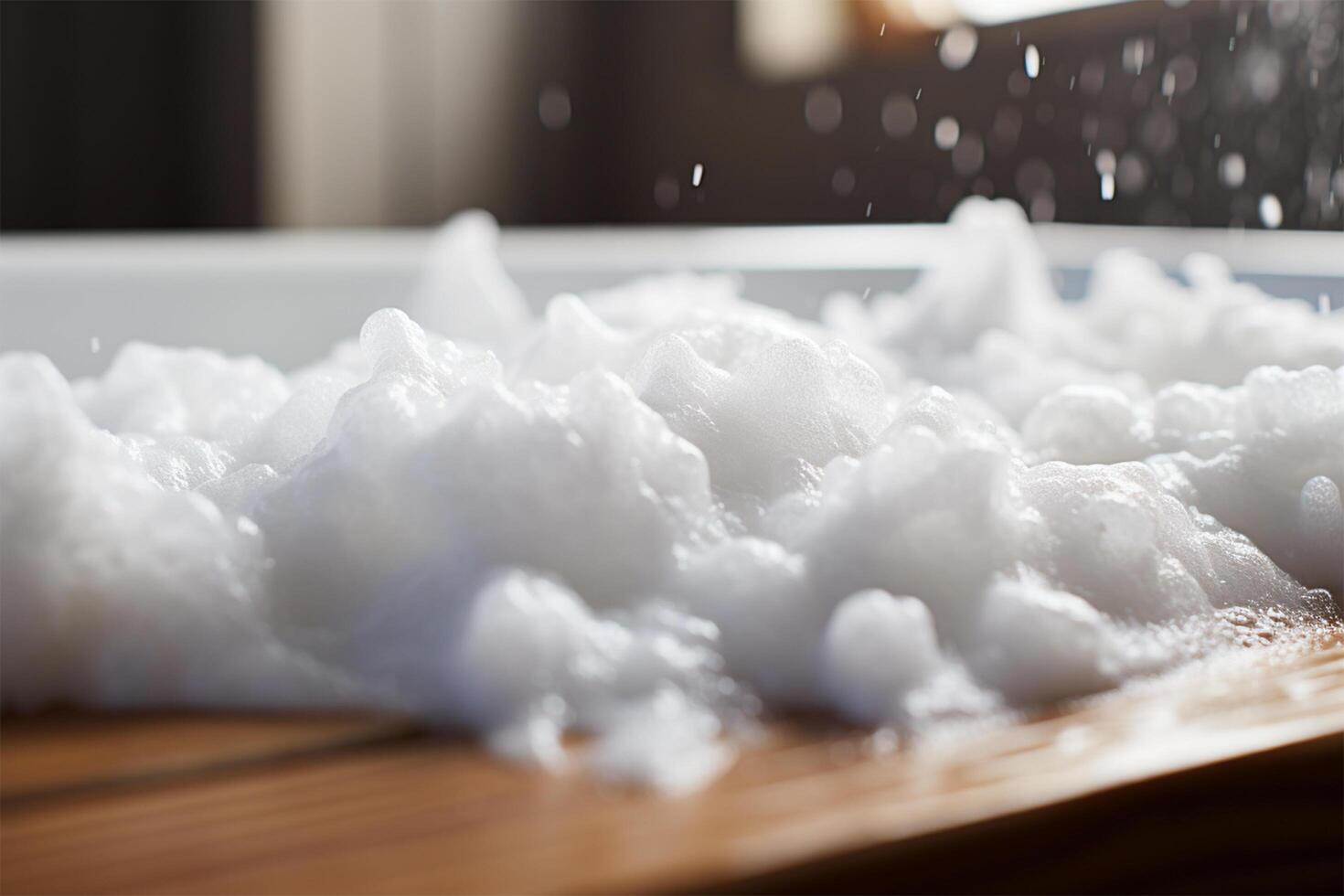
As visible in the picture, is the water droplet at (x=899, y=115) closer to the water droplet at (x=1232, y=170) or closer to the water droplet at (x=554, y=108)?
the water droplet at (x=1232, y=170)

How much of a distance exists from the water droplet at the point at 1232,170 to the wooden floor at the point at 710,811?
1764 mm

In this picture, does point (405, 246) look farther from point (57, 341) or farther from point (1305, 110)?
point (1305, 110)

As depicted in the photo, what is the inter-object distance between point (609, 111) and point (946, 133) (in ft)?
4.35

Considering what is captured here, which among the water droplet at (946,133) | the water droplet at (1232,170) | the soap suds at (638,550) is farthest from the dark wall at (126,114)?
the soap suds at (638,550)

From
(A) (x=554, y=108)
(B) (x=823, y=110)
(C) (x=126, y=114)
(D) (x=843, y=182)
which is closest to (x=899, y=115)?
(D) (x=843, y=182)

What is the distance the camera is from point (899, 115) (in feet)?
9.91

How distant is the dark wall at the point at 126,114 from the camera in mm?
3291

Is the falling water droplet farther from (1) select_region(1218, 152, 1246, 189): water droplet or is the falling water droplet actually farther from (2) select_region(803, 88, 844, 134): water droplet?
(2) select_region(803, 88, 844, 134): water droplet

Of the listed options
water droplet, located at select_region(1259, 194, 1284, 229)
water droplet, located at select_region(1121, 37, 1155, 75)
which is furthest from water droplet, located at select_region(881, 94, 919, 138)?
water droplet, located at select_region(1259, 194, 1284, 229)

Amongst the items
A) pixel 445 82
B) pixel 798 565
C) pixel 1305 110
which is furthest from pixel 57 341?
pixel 445 82

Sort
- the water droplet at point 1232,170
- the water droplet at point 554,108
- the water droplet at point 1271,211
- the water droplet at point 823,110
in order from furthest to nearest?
1. the water droplet at point 554,108
2. the water droplet at point 823,110
3. the water droplet at point 1232,170
4. the water droplet at point 1271,211

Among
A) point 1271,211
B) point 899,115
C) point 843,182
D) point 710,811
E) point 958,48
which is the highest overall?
point 958,48

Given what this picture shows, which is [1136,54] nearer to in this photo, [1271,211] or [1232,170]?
[1232,170]

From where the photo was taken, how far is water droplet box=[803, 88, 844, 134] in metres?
3.27
